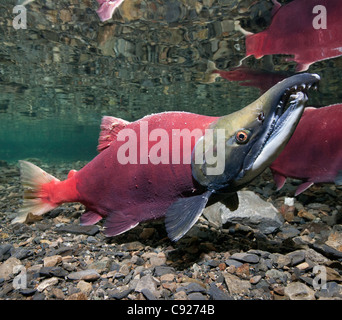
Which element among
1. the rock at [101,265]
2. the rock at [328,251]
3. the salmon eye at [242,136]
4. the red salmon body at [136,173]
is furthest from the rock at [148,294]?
the rock at [328,251]

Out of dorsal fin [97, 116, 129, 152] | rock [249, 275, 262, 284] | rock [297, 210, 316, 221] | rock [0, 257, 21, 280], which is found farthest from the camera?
rock [297, 210, 316, 221]

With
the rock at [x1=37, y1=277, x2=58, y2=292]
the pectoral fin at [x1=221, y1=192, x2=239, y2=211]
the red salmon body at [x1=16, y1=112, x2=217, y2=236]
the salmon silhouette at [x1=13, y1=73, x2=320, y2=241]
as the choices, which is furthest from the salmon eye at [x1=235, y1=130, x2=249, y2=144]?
the rock at [x1=37, y1=277, x2=58, y2=292]

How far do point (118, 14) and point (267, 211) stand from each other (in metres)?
6.54

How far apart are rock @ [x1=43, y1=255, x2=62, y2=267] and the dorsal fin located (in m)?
1.46

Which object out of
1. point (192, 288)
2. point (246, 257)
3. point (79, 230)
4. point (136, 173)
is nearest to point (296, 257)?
point (246, 257)

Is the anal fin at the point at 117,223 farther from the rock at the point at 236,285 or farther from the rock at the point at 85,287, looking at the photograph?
the rock at the point at 236,285

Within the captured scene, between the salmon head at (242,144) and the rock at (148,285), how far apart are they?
58 cm

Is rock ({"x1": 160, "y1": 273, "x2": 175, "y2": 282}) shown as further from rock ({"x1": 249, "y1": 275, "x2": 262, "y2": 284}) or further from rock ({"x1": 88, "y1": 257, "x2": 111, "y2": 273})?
rock ({"x1": 249, "y1": 275, "x2": 262, "y2": 284})

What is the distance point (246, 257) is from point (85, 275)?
1.83 meters

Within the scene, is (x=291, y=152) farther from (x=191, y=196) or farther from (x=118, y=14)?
(x=118, y=14)

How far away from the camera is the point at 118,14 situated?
270 inches

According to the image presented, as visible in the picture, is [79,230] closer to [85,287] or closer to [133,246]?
[133,246]

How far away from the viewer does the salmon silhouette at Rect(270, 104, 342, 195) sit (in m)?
3.67
